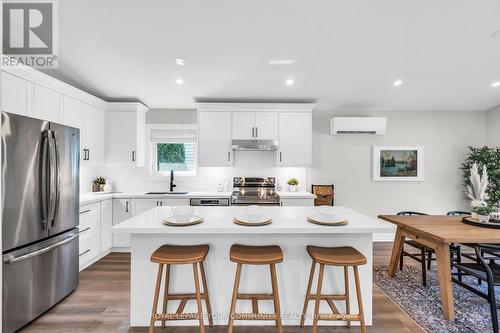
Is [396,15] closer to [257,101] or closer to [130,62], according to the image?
[257,101]

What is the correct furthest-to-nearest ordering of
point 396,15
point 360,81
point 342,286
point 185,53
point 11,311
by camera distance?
1. point 360,81
2. point 185,53
3. point 396,15
4. point 342,286
5. point 11,311

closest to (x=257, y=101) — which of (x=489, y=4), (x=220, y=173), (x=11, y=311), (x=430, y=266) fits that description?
(x=220, y=173)

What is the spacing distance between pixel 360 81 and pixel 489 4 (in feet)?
4.92

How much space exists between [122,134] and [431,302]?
478cm

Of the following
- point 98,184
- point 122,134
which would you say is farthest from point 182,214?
point 98,184

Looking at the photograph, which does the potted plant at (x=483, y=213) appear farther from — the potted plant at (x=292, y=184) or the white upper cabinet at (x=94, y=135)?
the white upper cabinet at (x=94, y=135)

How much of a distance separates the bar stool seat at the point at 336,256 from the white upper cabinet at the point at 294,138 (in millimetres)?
2305

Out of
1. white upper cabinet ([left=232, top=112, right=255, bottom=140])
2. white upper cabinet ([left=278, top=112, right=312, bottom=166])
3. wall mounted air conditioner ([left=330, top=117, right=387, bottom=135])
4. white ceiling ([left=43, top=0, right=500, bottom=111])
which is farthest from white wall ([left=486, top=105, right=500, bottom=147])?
white upper cabinet ([left=232, top=112, right=255, bottom=140])

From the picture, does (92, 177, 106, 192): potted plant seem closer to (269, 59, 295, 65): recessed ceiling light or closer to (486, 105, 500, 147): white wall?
(269, 59, 295, 65): recessed ceiling light

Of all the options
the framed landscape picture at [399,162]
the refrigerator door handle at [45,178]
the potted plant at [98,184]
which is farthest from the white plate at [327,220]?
the potted plant at [98,184]

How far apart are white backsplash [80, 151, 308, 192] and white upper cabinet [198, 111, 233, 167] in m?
0.37

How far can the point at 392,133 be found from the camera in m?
4.66

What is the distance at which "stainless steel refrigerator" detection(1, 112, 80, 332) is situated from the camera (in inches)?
78.9

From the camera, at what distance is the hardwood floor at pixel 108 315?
2157 millimetres
